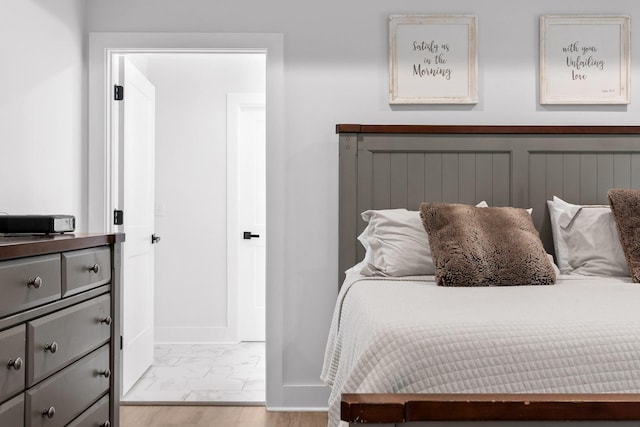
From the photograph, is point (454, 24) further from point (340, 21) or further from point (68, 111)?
point (68, 111)

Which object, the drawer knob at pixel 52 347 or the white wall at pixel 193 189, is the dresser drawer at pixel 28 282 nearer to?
the drawer knob at pixel 52 347

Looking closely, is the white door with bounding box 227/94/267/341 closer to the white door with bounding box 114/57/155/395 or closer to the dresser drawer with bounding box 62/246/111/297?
the white door with bounding box 114/57/155/395

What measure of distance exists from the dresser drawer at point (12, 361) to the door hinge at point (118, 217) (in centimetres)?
161

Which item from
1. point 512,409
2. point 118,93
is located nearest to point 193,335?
point 118,93

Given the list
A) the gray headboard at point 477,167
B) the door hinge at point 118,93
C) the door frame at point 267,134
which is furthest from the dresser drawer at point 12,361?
the door hinge at point 118,93

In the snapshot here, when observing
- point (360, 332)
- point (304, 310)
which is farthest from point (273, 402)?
A: point (360, 332)

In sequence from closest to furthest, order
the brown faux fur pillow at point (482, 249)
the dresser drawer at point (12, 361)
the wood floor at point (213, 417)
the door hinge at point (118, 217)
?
the dresser drawer at point (12, 361), the brown faux fur pillow at point (482, 249), the wood floor at point (213, 417), the door hinge at point (118, 217)

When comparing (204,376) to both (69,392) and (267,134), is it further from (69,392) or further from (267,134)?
(69,392)

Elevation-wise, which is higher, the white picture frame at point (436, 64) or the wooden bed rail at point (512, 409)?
the white picture frame at point (436, 64)

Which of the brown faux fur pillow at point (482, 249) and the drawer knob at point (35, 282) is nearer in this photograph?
the drawer knob at point (35, 282)

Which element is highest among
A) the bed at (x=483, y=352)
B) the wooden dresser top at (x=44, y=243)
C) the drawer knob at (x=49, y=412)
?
the wooden dresser top at (x=44, y=243)

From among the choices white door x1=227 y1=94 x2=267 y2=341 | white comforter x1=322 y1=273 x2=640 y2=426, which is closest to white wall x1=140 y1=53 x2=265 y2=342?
white door x1=227 y1=94 x2=267 y2=341

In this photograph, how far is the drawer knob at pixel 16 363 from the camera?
1506 millimetres

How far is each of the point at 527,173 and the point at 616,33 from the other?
905 millimetres
